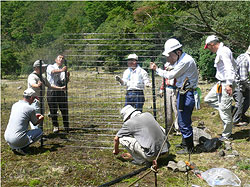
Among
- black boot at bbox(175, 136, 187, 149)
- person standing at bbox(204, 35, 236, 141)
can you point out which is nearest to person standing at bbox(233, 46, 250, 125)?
person standing at bbox(204, 35, 236, 141)

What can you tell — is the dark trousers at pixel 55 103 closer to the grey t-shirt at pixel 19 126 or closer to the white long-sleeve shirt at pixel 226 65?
the grey t-shirt at pixel 19 126

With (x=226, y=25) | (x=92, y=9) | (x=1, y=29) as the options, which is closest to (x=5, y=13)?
(x=1, y=29)

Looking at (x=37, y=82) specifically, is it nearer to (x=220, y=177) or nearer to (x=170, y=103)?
(x=170, y=103)

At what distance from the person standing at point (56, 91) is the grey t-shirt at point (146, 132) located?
8.85 ft

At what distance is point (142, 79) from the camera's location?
622 cm

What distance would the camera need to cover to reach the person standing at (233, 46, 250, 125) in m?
6.04

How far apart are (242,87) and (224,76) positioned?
132 centimetres

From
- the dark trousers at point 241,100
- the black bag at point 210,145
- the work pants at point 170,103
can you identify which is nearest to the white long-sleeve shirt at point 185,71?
the black bag at point 210,145

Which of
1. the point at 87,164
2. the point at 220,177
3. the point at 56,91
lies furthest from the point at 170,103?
the point at 56,91

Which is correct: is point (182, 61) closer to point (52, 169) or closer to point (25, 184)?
point (52, 169)

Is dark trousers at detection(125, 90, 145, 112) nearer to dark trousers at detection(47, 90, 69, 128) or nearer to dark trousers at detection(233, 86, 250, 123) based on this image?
dark trousers at detection(47, 90, 69, 128)

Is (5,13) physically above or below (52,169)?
above

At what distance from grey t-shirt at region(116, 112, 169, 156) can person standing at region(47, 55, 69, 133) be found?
270 centimetres

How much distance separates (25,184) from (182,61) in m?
3.16
